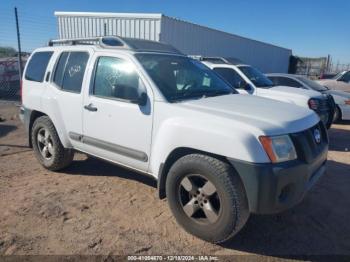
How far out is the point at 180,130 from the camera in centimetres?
314

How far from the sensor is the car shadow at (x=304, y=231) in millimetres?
3082

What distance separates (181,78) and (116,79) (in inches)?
31.6

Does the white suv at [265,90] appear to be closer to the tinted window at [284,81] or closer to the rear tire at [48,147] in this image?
the tinted window at [284,81]

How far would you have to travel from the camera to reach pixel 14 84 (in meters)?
12.2

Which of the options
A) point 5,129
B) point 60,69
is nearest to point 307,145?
point 60,69

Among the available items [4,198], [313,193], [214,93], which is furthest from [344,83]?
[4,198]

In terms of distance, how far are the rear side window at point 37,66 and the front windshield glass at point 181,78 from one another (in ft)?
6.36

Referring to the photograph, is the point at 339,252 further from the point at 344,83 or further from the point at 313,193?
the point at 344,83

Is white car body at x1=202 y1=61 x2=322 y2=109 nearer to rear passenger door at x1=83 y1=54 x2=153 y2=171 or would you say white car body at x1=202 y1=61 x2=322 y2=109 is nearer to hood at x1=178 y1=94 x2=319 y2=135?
hood at x1=178 y1=94 x2=319 y2=135

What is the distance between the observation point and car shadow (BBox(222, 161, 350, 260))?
308 centimetres

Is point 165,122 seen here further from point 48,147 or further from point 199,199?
point 48,147

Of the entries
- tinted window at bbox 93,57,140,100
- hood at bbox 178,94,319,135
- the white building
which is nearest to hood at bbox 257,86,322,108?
hood at bbox 178,94,319,135

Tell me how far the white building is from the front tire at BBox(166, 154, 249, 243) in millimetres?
9320

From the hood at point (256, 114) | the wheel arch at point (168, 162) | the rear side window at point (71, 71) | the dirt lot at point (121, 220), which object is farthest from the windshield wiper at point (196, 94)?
the rear side window at point (71, 71)
